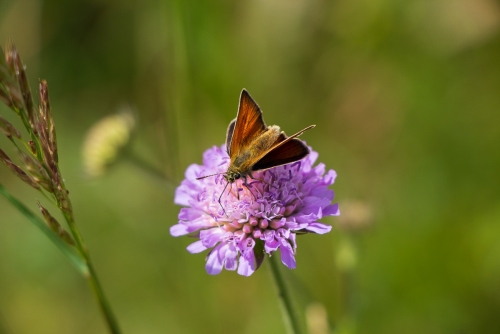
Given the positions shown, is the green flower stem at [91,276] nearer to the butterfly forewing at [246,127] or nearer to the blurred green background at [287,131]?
the butterfly forewing at [246,127]

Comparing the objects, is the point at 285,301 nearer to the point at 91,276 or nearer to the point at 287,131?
the point at 91,276

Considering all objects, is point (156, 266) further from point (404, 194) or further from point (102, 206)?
point (404, 194)

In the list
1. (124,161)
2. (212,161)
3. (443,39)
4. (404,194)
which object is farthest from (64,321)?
(443,39)

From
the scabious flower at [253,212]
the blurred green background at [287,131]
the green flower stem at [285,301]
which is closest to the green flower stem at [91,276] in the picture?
the scabious flower at [253,212]

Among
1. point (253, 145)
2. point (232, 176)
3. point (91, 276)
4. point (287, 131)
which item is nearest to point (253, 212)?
point (232, 176)

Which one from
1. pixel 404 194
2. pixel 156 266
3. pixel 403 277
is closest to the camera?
pixel 403 277

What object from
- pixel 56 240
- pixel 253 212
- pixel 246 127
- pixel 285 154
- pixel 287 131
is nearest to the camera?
pixel 56 240

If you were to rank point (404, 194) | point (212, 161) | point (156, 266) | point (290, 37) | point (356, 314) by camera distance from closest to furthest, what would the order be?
1. point (212, 161)
2. point (356, 314)
3. point (404, 194)
4. point (156, 266)
5. point (290, 37)
